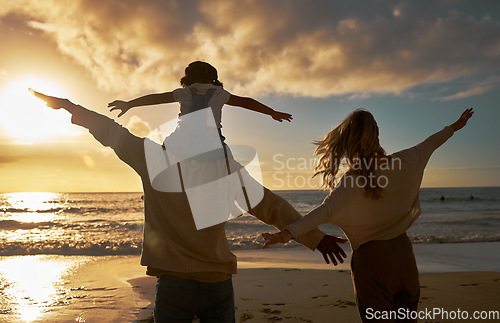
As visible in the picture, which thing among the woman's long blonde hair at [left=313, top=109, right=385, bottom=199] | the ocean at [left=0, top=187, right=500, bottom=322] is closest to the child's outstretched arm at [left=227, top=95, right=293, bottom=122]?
the woman's long blonde hair at [left=313, top=109, right=385, bottom=199]

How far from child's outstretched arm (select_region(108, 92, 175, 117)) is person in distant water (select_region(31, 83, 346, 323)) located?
389 millimetres

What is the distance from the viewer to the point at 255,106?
2.44 m

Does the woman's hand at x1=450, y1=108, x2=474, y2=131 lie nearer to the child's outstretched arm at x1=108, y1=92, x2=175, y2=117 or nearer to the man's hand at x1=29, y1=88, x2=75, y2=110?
the child's outstretched arm at x1=108, y1=92, x2=175, y2=117

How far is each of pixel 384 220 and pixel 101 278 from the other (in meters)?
7.64

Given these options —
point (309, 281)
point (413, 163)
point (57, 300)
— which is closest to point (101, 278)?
point (57, 300)

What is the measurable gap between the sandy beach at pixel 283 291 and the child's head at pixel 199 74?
4327 mm

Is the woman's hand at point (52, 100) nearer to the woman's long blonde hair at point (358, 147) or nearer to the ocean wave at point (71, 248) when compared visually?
the woman's long blonde hair at point (358, 147)

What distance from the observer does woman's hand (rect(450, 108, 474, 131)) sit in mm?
3170

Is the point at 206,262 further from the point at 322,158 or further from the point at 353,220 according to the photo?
the point at 322,158

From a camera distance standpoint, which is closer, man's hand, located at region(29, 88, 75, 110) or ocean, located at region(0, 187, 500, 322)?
man's hand, located at region(29, 88, 75, 110)

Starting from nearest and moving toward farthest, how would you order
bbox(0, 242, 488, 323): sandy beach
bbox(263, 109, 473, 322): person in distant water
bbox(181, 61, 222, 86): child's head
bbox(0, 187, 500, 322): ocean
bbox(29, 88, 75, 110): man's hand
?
bbox(181, 61, 222, 86): child's head → bbox(29, 88, 75, 110): man's hand → bbox(263, 109, 473, 322): person in distant water → bbox(0, 242, 488, 323): sandy beach → bbox(0, 187, 500, 322): ocean

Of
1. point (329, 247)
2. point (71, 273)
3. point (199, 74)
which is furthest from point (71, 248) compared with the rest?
point (199, 74)

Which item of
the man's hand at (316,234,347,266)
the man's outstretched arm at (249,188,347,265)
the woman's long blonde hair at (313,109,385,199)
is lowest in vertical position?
the man's hand at (316,234,347,266)

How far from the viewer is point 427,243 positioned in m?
15.2
